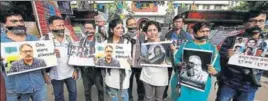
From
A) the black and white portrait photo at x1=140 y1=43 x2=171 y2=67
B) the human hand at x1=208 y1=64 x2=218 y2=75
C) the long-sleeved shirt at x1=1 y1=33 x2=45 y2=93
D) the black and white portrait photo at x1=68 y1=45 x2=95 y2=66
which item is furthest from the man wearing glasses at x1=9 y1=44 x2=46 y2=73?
the human hand at x1=208 y1=64 x2=218 y2=75

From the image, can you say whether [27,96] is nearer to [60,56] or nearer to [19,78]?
[19,78]

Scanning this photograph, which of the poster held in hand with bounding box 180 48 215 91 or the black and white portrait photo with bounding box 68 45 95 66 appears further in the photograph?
the black and white portrait photo with bounding box 68 45 95 66

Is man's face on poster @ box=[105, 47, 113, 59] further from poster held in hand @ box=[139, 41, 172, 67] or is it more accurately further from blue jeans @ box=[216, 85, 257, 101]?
blue jeans @ box=[216, 85, 257, 101]

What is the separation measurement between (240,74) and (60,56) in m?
2.25

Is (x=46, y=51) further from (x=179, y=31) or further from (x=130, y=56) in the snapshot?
(x=179, y=31)

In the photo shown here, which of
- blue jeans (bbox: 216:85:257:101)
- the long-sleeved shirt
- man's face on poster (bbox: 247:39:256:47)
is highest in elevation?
man's face on poster (bbox: 247:39:256:47)

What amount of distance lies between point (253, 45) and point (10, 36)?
2.68 meters

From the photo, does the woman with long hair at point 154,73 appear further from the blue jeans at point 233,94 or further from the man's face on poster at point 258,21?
the man's face on poster at point 258,21

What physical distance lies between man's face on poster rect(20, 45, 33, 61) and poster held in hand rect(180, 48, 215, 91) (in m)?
1.77

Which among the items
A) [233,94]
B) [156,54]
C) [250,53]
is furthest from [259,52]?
[156,54]

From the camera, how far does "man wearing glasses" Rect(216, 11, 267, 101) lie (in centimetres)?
267

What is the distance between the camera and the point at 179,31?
11.9 feet

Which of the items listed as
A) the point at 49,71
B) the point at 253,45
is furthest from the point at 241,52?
the point at 49,71

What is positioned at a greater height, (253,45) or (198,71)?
(253,45)
